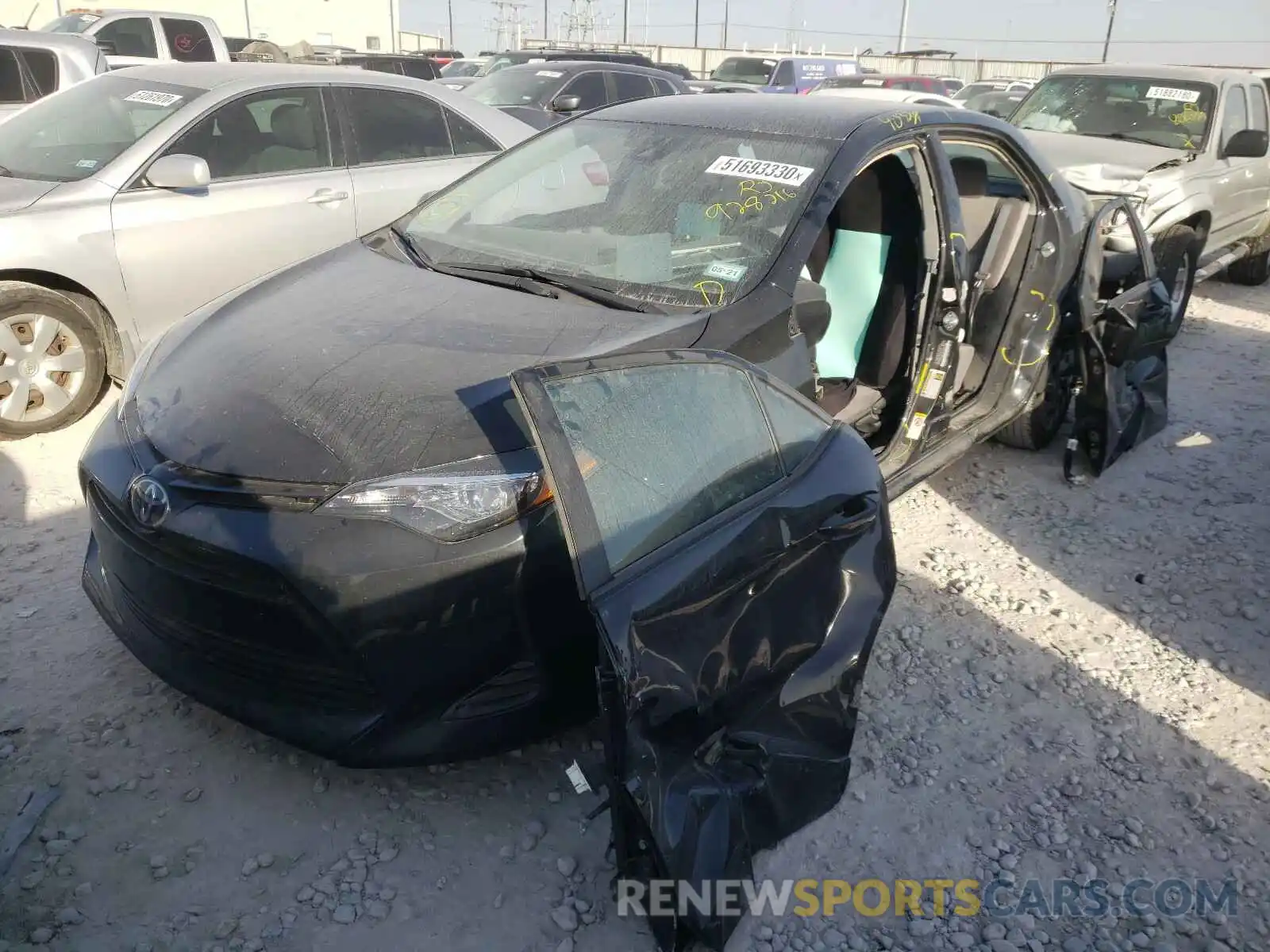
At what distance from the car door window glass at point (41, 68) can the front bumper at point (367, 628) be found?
664 centimetres

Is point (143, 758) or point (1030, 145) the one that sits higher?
point (1030, 145)

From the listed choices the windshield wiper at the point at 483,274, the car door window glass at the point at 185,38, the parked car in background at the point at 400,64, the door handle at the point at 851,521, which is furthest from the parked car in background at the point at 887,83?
the door handle at the point at 851,521

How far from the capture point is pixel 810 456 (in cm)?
253

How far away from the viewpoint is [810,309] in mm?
3078

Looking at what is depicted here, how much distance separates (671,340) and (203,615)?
1.38 meters

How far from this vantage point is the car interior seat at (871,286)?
11.9ft

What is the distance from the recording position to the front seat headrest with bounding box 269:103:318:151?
203 inches

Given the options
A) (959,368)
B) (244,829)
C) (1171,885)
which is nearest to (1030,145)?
(959,368)

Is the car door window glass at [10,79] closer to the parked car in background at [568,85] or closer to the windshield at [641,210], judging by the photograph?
the parked car in background at [568,85]

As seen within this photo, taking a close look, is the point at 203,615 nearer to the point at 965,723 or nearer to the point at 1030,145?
the point at 965,723

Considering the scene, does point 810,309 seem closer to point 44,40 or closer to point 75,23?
point 44,40

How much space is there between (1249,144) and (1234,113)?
0.75 m

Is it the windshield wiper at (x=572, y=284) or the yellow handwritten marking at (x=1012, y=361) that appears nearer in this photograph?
the windshield wiper at (x=572, y=284)

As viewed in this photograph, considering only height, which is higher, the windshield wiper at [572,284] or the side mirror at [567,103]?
the side mirror at [567,103]
